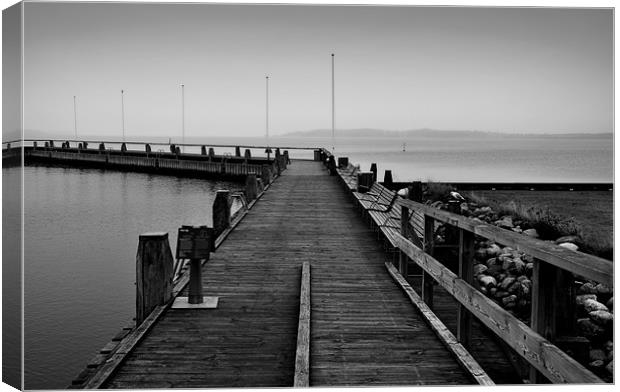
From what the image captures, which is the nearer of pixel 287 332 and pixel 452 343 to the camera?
pixel 452 343

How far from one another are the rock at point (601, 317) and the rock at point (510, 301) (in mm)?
1347

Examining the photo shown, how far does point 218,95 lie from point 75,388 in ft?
44.8

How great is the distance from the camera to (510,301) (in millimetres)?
9016

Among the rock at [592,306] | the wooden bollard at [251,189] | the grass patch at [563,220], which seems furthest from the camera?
the wooden bollard at [251,189]

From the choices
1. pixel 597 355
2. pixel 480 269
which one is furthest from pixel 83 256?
pixel 597 355

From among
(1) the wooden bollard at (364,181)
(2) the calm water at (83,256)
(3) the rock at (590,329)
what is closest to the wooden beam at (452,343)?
(3) the rock at (590,329)

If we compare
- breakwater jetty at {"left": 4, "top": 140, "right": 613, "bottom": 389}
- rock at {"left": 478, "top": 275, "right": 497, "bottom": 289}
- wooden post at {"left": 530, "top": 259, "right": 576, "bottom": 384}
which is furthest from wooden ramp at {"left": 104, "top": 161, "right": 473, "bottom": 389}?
rock at {"left": 478, "top": 275, "right": 497, "bottom": 289}

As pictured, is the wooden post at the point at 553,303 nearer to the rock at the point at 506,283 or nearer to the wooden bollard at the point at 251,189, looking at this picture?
the rock at the point at 506,283

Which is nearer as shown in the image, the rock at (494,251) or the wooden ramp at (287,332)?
the wooden ramp at (287,332)

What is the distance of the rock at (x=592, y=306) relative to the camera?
786cm

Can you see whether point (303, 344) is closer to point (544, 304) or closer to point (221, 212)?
point (544, 304)

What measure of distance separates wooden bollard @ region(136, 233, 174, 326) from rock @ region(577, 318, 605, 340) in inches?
202

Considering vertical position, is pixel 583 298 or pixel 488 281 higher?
pixel 583 298

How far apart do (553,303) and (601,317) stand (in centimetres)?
487
